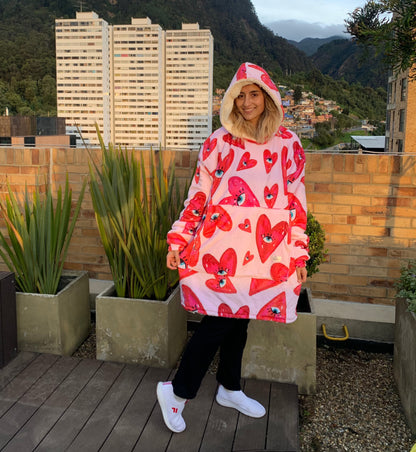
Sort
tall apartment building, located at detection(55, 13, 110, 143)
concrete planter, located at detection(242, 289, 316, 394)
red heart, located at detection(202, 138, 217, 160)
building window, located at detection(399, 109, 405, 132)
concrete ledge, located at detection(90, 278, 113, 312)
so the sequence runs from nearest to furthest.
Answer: red heart, located at detection(202, 138, 217, 160) → concrete planter, located at detection(242, 289, 316, 394) → concrete ledge, located at detection(90, 278, 113, 312) → building window, located at detection(399, 109, 405, 132) → tall apartment building, located at detection(55, 13, 110, 143)

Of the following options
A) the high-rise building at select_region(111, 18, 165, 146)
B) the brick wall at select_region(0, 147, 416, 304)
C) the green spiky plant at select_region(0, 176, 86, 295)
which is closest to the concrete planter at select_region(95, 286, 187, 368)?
the green spiky plant at select_region(0, 176, 86, 295)

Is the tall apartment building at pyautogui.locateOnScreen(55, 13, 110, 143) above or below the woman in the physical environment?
above

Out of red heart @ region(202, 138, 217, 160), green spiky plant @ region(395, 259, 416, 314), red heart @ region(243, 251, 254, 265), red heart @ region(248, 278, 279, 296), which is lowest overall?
green spiky plant @ region(395, 259, 416, 314)

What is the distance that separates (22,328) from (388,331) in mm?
1955

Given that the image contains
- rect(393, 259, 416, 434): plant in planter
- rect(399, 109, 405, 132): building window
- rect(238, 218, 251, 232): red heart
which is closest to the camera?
rect(238, 218, 251, 232): red heart

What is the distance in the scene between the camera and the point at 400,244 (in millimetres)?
2734

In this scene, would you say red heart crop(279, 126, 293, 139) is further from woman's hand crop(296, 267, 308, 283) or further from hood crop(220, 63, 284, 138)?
woman's hand crop(296, 267, 308, 283)

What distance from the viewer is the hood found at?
1.68m

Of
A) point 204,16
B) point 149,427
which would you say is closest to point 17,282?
point 149,427

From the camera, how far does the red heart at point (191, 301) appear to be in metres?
1.69

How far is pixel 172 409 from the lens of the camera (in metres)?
1.76

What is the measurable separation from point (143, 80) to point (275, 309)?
3129 inches

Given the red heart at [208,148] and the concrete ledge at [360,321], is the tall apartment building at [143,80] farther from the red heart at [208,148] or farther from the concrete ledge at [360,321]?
the red heart at [208,148]

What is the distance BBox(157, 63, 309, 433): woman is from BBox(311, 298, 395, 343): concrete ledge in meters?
0.97
